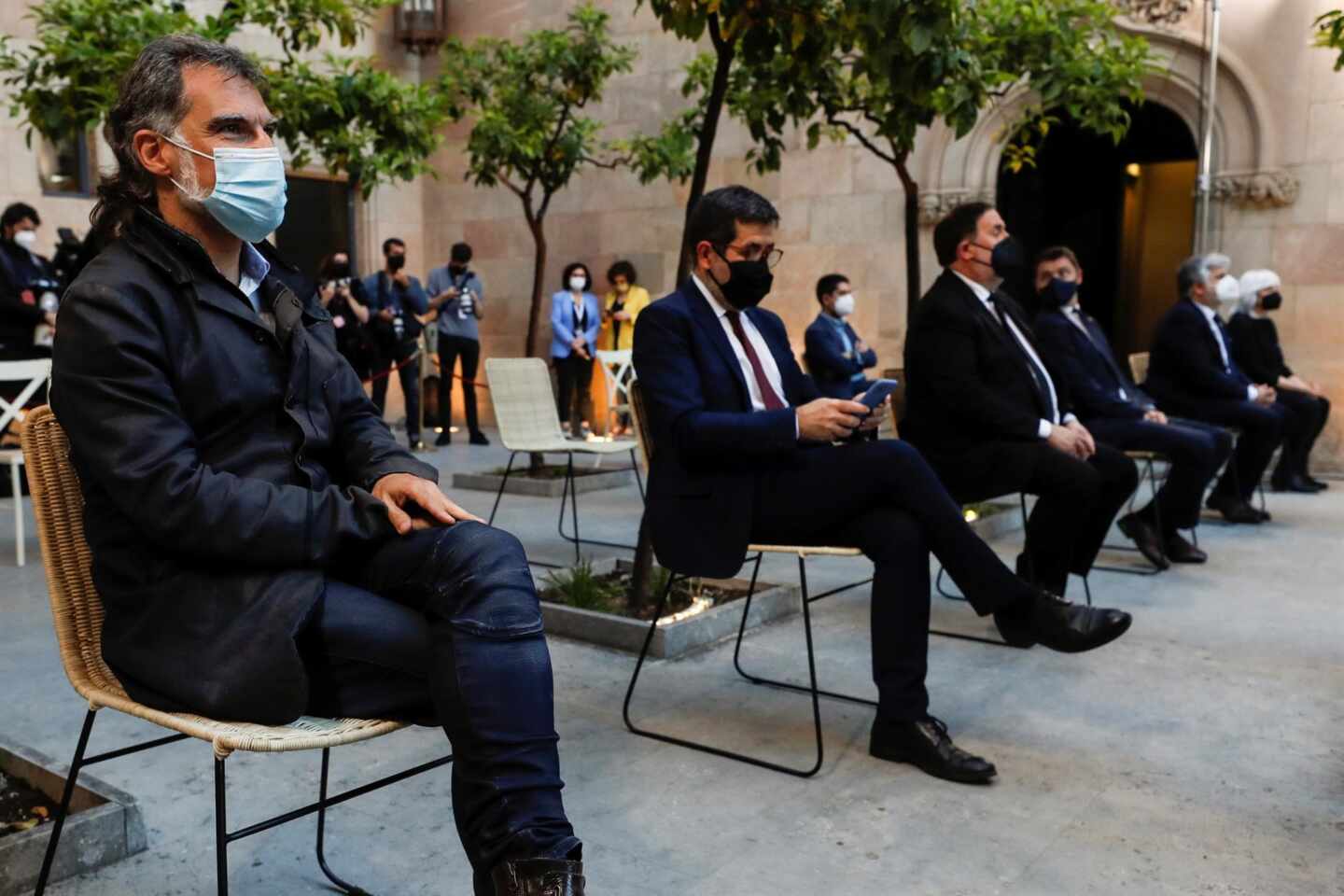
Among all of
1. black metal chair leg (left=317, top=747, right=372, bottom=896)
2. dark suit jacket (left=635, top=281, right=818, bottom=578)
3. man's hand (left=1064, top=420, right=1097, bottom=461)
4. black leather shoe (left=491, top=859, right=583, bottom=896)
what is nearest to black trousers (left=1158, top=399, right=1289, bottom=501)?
man's hand (left=1064, top=420, right=1097, bottom=461)

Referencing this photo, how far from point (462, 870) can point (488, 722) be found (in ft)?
2.73

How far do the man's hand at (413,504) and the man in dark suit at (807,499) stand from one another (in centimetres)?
111

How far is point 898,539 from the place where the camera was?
116 inches

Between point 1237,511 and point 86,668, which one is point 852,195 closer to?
point 1237,511

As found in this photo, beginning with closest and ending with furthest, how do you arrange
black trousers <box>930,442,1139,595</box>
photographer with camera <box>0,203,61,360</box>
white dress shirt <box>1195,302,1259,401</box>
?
1. black trousers <box>930,442,1139,595</box>
2. white dress shirt <box>1195,302,1259,401</box>
3. photographer with camera <box>0,203,61,360</box>

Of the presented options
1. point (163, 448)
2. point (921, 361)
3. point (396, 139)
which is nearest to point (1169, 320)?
point (921, 361)

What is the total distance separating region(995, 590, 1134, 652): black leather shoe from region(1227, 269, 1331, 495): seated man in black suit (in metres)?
5.06

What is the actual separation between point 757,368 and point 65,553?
191 cm

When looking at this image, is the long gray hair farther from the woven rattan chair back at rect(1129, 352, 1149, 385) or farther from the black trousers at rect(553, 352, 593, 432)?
the black trousers at rect(553, 352, 593, 432)

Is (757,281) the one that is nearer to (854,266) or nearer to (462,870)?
(462,870)

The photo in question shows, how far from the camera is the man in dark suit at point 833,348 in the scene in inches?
312

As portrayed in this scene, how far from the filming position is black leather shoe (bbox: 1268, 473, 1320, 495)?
26.1 ft

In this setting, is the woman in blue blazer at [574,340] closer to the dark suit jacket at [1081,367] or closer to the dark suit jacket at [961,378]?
the dark suit jacket at [1081,367]

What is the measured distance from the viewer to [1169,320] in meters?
6.48
